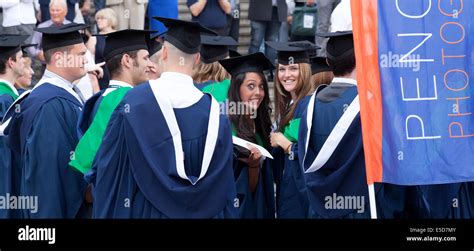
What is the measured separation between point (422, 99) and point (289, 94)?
311 centimetres

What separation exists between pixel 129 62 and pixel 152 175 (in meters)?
1.61

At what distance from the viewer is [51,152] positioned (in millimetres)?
9641

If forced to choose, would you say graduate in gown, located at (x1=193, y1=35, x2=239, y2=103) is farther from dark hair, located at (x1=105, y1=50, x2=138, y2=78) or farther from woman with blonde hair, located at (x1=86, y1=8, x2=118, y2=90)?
woman with blonde hair, located at (x1=86, y1=8, x2=118, y2=90)

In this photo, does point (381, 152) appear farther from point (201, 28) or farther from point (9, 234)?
point (9, 234)

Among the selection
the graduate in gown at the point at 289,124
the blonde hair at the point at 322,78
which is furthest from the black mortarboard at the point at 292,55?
the blonde hair at the point at 322,78

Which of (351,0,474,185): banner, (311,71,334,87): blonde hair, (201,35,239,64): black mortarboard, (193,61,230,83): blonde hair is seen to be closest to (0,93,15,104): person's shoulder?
(193,61,230,83): blonde hair

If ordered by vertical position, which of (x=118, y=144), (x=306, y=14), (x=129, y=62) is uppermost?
(x=306, y=14)

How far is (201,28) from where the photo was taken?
8867 millimetres

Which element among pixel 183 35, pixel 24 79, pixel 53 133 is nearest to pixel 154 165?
pixel 183 35

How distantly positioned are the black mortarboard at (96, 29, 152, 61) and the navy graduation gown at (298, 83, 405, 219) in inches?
61.5

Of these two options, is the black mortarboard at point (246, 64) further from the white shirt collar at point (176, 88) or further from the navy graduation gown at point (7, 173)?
the white shirt collar at point (176, 88)

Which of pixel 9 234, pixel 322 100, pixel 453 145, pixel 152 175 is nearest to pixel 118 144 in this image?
pixel 152 175

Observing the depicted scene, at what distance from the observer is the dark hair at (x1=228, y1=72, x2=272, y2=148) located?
1039 cm

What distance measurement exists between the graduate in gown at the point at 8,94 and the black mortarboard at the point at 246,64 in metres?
2.03
